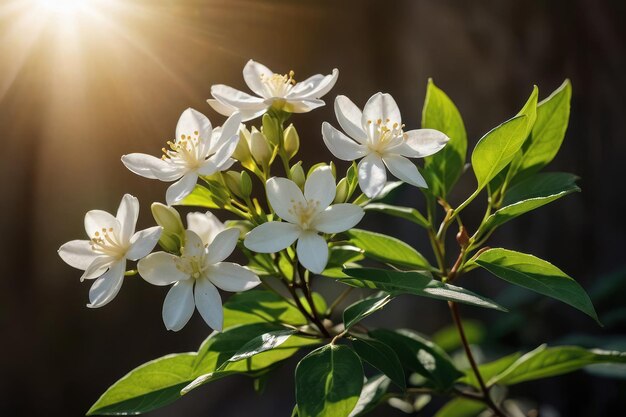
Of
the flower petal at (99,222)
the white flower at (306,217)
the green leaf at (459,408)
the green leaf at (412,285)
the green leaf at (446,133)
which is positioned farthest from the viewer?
the green leaf at (459,408)

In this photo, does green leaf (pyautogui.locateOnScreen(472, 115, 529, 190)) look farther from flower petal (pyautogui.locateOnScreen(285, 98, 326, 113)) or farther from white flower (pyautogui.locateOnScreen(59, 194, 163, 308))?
white flower (pyautogui.locateOnScreen(59, 194, 163, 308))

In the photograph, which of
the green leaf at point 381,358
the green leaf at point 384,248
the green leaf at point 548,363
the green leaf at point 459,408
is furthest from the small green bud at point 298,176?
the green leaf at point 459,408

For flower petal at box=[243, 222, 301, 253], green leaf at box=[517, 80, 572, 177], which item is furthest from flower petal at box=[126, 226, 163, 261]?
green leaf at box=[517, 80, 572, 177]

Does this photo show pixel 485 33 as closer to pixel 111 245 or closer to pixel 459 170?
pixel 459 170

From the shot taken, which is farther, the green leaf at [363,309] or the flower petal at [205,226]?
the flower petal at [205,226]

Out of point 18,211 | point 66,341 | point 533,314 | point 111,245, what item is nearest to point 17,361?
point 66,341

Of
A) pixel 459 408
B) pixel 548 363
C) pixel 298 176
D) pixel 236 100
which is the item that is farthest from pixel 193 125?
pixel 459 408

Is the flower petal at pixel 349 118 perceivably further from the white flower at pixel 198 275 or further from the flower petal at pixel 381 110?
the white flower at pixel 198 275

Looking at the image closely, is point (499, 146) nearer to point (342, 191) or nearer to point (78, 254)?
point (342, 191)
